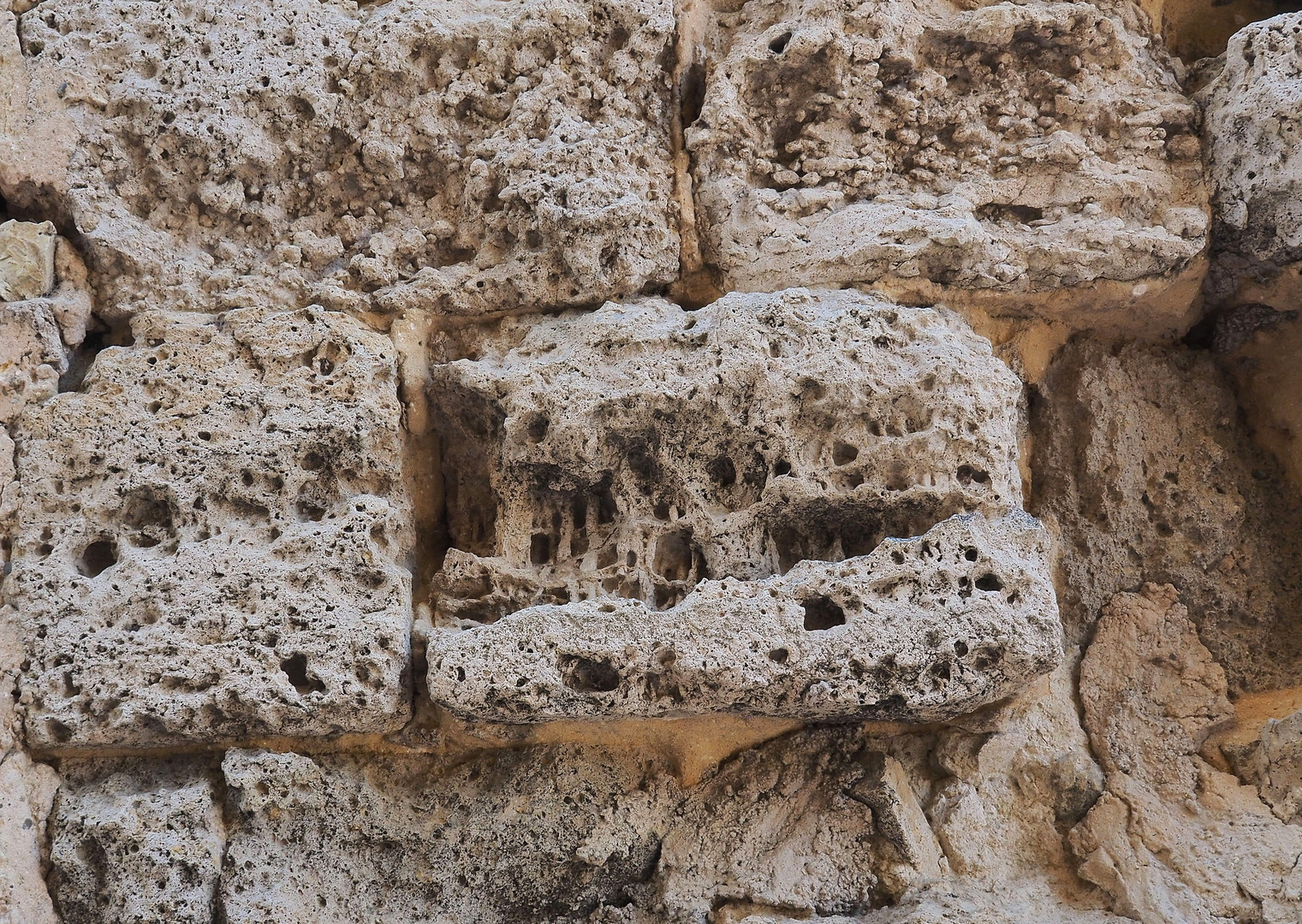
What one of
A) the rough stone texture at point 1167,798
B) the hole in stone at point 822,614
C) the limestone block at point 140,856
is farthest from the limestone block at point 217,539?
the rough stone texture at point 1167,798

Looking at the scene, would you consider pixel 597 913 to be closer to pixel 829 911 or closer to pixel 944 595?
pixel 829 911

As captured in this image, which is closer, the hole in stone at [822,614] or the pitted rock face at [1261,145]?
the hole in stone at [822,614]

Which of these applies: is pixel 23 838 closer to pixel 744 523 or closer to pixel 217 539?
pixel 217 539

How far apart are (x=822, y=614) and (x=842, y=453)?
0.31 meters

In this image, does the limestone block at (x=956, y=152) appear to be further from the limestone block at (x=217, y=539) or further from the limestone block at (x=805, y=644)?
the limestone block at (x=217, y=539)

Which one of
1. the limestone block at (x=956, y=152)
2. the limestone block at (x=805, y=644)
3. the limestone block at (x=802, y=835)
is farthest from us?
the limestone block at (x=956, y=152)

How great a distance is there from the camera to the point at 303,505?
2.29 meters

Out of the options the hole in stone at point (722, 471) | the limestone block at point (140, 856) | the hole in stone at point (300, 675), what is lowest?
the limestone block at point (140, 856)

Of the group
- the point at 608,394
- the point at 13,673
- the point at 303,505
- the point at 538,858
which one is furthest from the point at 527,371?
the point at 13,673

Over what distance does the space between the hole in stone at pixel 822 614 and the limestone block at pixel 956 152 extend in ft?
2.34

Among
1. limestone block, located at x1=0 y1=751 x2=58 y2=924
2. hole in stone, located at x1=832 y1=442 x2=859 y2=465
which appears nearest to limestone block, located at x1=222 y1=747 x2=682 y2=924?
limestone block, located at x1=0 y1=751 x2=58 y2=924

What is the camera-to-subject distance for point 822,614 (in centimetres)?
211

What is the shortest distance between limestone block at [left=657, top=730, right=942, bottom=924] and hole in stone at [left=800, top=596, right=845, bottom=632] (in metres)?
0.28

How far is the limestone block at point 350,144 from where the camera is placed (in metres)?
2.45
